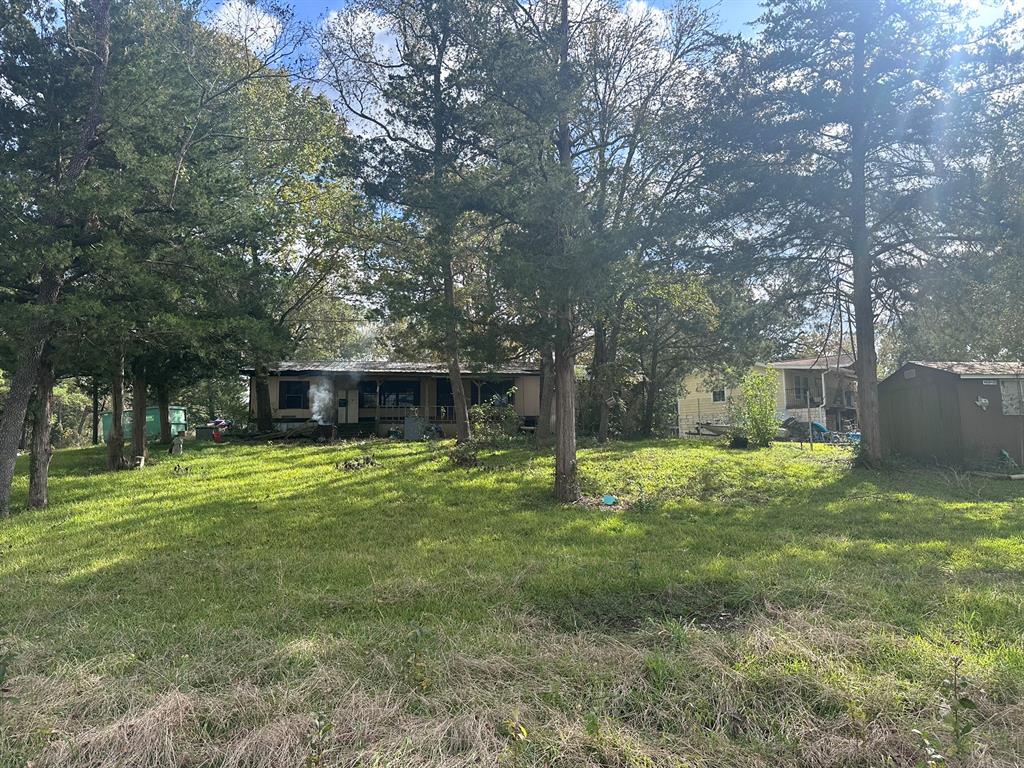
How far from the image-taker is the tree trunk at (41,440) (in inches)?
372

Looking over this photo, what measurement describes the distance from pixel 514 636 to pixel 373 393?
847 inches

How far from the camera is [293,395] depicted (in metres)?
24.0

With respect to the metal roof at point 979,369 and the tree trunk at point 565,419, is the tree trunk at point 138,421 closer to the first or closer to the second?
the tree trunk at point 565,419

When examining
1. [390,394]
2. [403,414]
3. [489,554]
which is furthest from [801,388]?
[489,554]

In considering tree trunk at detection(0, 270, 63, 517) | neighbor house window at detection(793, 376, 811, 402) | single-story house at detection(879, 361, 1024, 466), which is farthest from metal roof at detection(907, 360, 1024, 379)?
tree trunk at detection(0, 270, 63, 517)

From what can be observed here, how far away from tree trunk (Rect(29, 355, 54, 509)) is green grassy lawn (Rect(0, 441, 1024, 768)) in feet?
4.06

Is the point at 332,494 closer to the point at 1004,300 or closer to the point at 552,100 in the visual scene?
the point at 552,100

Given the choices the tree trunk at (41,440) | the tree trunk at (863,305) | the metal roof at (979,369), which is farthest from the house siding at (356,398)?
the metal roof at (979,369)

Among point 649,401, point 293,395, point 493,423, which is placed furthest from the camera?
point 293,395

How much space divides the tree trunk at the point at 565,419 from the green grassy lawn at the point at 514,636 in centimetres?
112

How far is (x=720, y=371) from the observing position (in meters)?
21.5

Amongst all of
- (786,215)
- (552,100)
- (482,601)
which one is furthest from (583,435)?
(482,601)

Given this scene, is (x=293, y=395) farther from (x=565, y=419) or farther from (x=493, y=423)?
(x=565, y=419)

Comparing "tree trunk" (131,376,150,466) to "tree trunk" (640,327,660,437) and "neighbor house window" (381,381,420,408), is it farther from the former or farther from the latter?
"tree trunk" (640,327,660,437)
